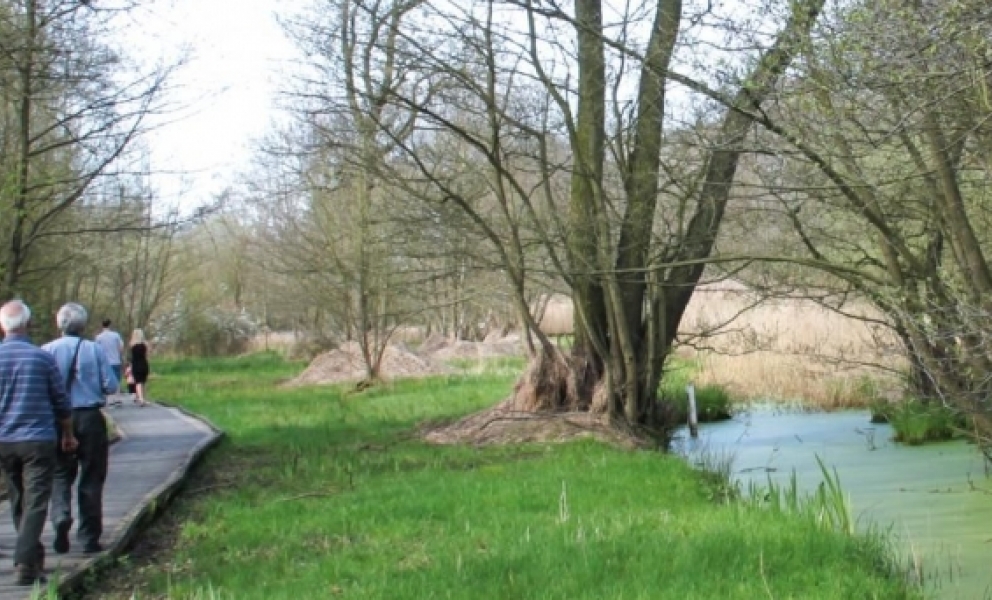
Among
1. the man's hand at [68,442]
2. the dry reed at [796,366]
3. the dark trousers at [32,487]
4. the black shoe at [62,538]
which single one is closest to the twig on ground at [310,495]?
the black shoe at [62,538]

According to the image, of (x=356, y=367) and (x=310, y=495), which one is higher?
(x=356, y=367)

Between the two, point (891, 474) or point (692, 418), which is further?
point (692, 418)

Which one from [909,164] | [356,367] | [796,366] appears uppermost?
[909,164]

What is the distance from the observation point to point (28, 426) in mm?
7965

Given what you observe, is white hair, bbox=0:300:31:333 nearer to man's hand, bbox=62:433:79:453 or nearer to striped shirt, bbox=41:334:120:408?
striped shirt, bbox=41:334:120:408

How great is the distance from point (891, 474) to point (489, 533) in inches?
261

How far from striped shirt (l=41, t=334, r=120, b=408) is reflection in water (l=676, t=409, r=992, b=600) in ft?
19.3

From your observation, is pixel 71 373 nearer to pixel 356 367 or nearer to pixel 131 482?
pixel 131 482

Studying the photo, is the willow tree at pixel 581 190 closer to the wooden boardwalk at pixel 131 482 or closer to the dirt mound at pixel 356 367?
the wooden boardwalk at pixel 131 482

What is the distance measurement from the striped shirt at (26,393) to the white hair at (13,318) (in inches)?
2.6

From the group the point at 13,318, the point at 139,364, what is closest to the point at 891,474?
the point at 13,318

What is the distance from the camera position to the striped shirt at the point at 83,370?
8969 millimetres

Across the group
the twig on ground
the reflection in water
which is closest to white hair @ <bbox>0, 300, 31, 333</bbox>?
the twig on ground

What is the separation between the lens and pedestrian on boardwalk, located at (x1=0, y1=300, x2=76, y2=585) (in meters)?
7.82
